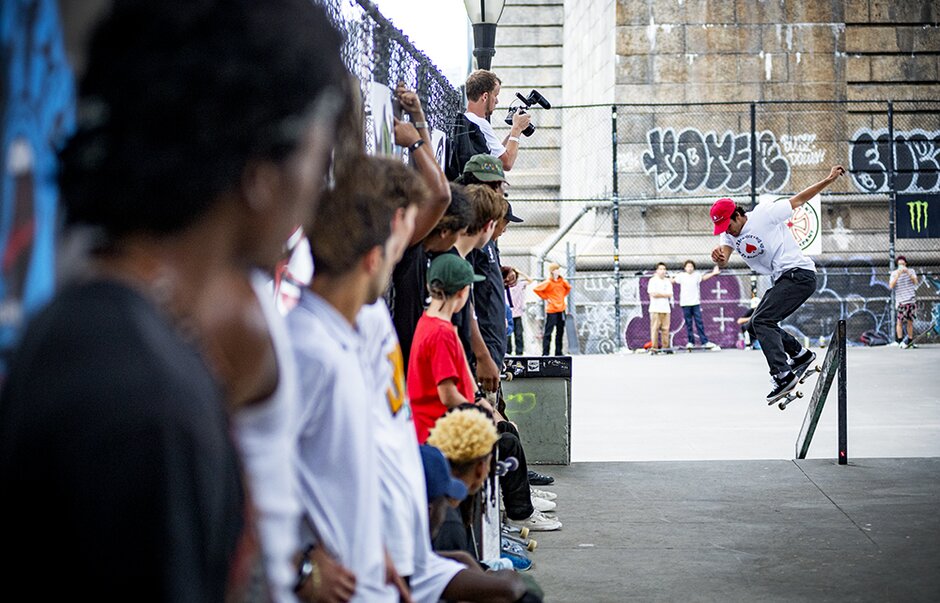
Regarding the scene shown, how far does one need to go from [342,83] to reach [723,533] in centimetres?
603

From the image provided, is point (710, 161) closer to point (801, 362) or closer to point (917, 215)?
point (917, 215)

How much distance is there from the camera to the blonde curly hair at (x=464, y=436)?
12.6ft

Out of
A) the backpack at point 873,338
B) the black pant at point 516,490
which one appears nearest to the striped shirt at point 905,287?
the backpack at point 873,338

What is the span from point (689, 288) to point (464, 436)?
59.9ft

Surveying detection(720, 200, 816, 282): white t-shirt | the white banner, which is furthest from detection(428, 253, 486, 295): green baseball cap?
the white banner

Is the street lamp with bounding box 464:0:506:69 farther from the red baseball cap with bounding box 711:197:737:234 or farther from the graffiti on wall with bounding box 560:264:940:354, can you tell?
the graffiti on wall with bounding box 560:264:940:354

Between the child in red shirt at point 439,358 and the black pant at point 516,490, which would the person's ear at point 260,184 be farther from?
the black pant at point 516,490

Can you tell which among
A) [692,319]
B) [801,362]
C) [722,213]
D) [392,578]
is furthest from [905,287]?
[392,578]

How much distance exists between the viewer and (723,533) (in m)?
6.95

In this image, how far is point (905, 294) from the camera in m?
21.9

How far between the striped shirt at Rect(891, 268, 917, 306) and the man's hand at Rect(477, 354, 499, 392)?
678 inches

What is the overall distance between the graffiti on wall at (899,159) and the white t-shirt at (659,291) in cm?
467

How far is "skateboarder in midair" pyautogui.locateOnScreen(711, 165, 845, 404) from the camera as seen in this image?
11.2 meters

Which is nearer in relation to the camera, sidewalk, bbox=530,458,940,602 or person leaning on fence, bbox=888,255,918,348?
sidewalk, bbox=530,458,940,602
